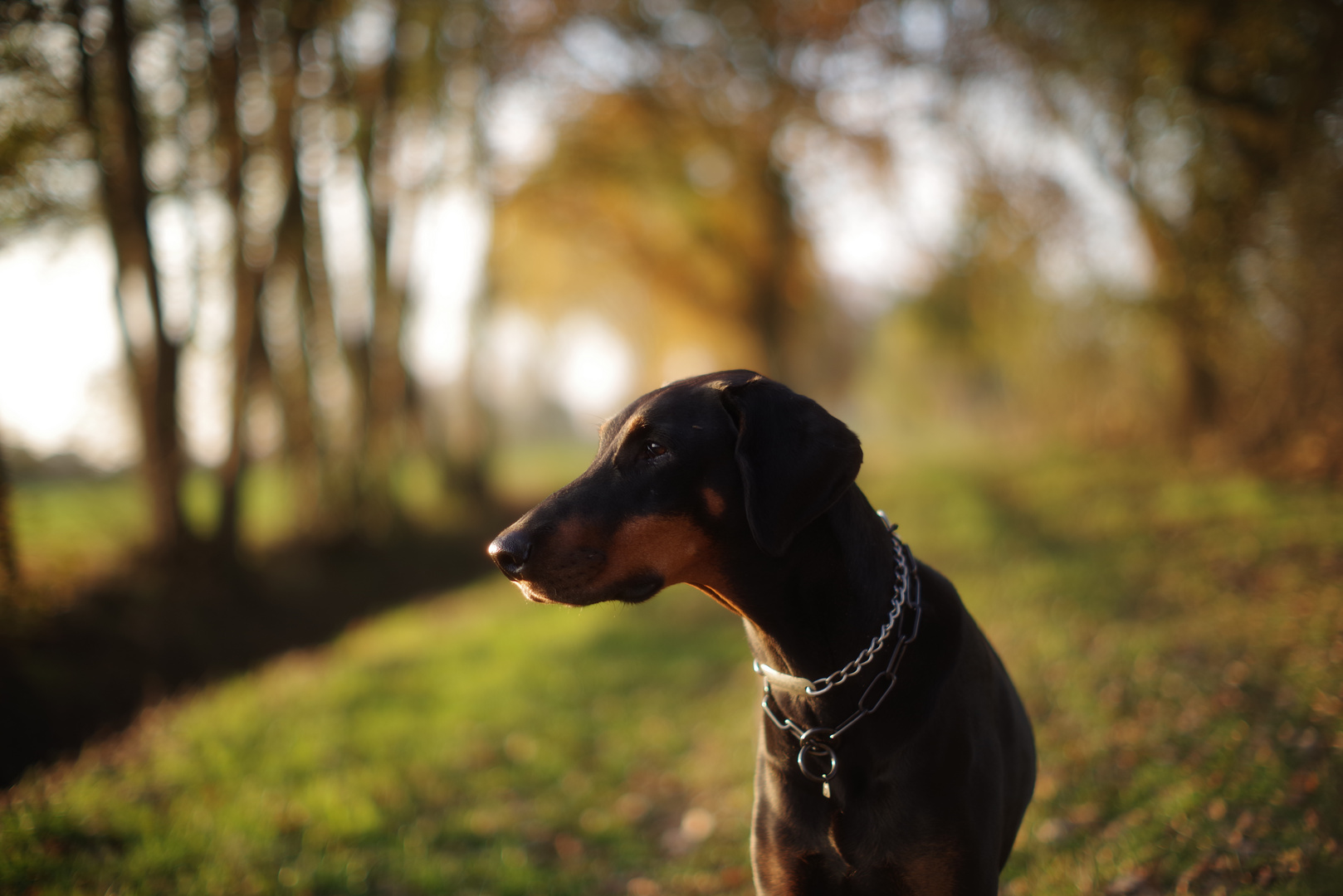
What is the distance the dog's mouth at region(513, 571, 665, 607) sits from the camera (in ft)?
7.03

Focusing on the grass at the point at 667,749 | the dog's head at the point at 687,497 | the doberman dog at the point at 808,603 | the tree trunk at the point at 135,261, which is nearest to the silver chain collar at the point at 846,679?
the doberman dog at the point at 808,603

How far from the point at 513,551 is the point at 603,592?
0.26 m

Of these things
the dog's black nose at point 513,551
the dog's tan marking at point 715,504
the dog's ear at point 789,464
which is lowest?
the dog's black nose at point 513,551

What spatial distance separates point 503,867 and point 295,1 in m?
8.48

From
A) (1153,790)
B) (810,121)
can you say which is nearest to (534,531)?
(1153,790)

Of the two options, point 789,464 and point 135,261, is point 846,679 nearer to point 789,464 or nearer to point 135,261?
point 789,464

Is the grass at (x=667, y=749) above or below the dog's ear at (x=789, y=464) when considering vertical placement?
below

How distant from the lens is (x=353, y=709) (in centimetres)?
601

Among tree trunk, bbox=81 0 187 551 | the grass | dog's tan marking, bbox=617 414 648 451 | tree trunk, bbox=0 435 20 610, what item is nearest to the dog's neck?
dog's tan marking, bbox=617 414 648 451

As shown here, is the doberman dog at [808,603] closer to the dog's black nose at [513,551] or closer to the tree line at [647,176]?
the dog's black nose at [513,551]

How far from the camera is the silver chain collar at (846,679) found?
219 centimetres

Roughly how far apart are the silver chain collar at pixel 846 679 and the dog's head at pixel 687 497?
39cm

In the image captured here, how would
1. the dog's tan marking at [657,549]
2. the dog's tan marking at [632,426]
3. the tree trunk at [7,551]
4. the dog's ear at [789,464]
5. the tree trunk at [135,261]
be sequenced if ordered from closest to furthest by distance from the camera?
the dog's ear at [789,464], the dog's tan marking at [657,549], the dog's tan marking at [632,426], the tree trunk at [7,551], the tree trunk at [135,261]

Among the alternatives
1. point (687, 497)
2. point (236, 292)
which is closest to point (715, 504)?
point (687, 497)
